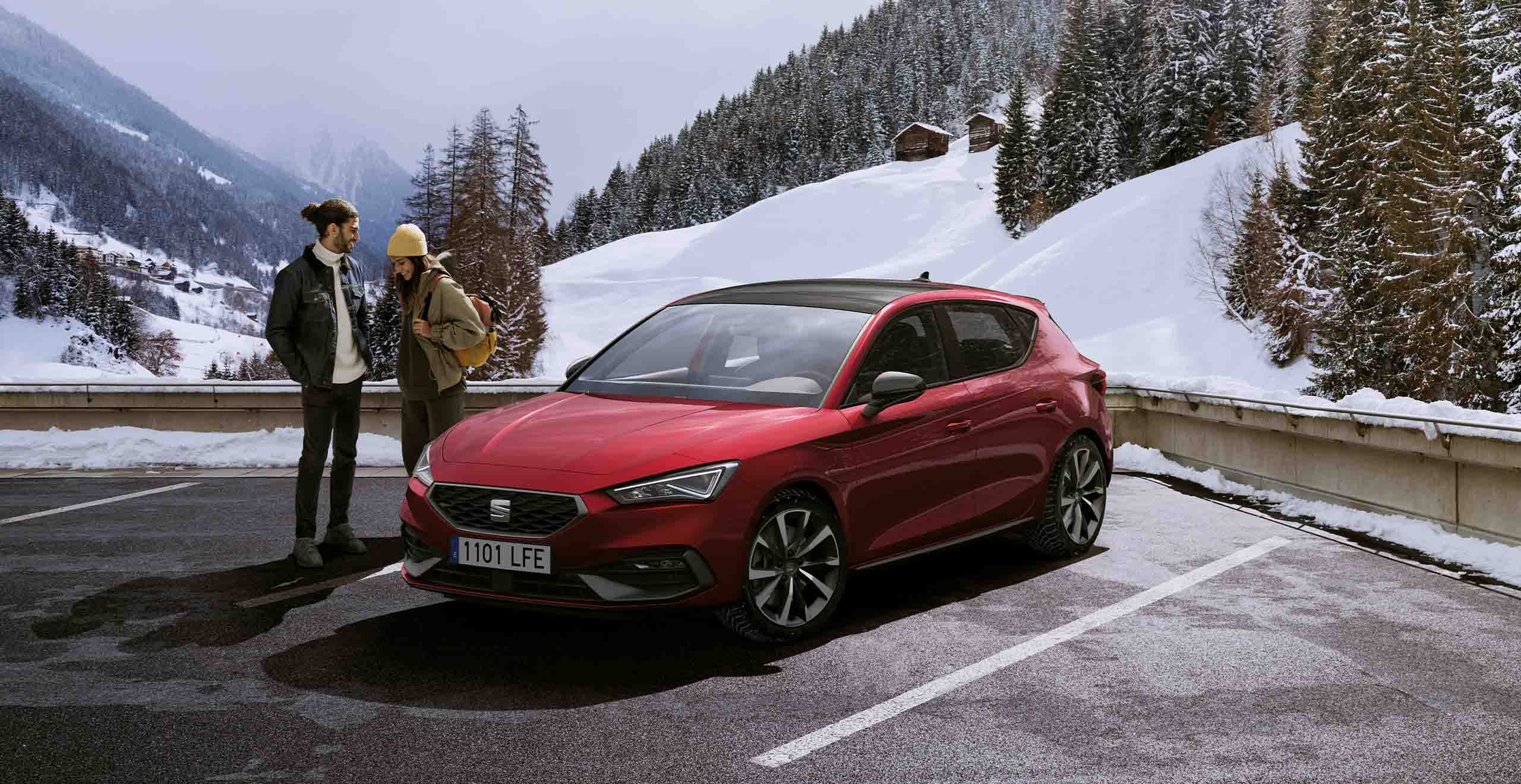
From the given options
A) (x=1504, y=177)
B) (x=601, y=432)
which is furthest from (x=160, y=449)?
(x=1504, y=177)

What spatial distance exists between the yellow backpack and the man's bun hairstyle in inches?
24.9

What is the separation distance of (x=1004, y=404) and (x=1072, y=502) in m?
1.07

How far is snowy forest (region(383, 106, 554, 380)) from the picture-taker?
6144cm

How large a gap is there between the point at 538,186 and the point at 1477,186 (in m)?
58.9

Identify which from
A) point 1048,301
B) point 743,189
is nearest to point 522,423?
point 1048,301

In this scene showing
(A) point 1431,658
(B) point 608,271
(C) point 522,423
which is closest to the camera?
(A) point 1431,658

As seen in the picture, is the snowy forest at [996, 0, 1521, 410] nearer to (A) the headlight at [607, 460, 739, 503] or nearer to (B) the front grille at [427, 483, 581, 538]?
(A) the headlight at [607, 460, 739, 503]

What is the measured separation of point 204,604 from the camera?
6.23m

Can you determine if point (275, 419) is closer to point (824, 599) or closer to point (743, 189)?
point (824, 599)

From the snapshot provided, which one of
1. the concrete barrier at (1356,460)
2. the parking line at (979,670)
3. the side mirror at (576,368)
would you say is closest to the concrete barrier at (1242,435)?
the concrete barrier at (1356,460)

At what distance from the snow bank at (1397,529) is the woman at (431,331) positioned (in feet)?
20.3

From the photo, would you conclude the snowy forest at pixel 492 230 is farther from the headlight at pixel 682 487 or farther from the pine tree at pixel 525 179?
the headlight at pixel 682 487

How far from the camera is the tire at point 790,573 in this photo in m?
5.38

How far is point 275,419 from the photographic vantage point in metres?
12.7
